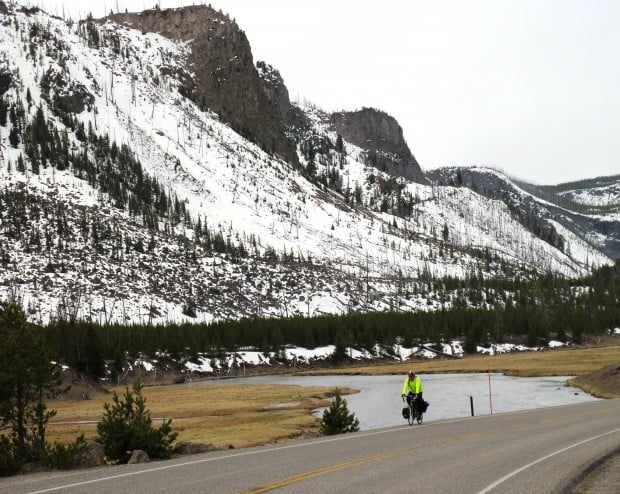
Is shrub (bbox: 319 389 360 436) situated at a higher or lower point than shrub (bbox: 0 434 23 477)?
lower

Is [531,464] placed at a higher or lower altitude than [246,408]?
higher

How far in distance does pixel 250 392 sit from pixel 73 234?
112 metres

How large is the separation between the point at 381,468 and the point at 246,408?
42918mm

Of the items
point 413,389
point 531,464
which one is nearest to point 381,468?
point 531,464

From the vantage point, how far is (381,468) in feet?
53.0

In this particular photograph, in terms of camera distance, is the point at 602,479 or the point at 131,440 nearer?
the point at 602,479

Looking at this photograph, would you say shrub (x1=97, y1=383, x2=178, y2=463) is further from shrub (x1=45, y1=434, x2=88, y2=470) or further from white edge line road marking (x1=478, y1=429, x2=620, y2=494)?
white edge line road marking (x1=478, y1=429, x2=620, y2=494)

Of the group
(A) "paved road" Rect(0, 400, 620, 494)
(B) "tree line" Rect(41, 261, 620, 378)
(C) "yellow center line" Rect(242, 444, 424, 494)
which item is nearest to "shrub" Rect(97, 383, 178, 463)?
(A) "paved road" Rect(0, 400, 620, 494)

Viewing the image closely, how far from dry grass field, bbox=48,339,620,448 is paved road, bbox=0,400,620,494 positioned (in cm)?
793

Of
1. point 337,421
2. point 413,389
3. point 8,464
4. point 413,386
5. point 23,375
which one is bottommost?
point 337,421

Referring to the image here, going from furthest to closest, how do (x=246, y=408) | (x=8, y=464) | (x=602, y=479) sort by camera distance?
(x=246, y=408) → (x=8, y=464) → (x=602, y=479)

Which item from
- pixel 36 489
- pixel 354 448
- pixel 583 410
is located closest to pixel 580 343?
pixel 583 410

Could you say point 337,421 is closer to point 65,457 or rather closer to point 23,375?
A: point 65,457

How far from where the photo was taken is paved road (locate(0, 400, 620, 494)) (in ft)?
45.4
